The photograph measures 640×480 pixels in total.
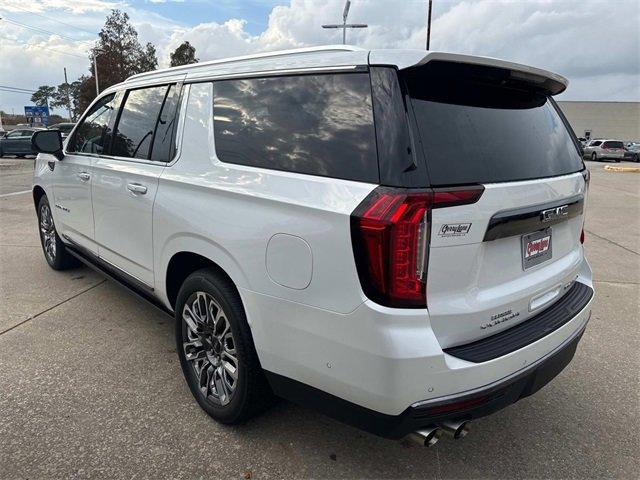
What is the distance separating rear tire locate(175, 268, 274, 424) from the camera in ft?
7.70

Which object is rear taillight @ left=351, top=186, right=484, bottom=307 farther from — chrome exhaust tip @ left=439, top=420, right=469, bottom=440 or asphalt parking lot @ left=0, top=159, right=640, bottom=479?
asphalt parking lot @ left=0, top=159, right=640, bottom=479

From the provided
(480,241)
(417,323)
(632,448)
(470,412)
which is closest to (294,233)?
(417,323)

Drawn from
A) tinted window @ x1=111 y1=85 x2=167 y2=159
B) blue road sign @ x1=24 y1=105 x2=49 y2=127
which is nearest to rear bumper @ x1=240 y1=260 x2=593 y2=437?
tinted window @ x1=111 y1=85 x2=167 y2=159

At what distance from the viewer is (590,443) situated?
8.54 ft

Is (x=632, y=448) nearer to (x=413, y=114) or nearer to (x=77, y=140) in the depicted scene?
(x=413, y=114)

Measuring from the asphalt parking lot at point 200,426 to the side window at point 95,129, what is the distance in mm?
1440

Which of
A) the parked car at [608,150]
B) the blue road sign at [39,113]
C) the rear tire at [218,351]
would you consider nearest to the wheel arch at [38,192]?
the rear tire at [218,351]

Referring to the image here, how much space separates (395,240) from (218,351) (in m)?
1.35

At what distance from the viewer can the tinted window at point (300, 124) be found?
1.91 metres

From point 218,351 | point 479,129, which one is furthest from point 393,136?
point 218,351

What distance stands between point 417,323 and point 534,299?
0.78 meters

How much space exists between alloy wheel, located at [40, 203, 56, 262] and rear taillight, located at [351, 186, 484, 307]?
170 inches

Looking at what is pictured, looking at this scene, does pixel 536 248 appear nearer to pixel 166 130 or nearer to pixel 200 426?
pixel 200 426

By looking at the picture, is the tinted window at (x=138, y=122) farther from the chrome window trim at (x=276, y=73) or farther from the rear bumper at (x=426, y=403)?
the rear bumper at (x=426, y=403)
